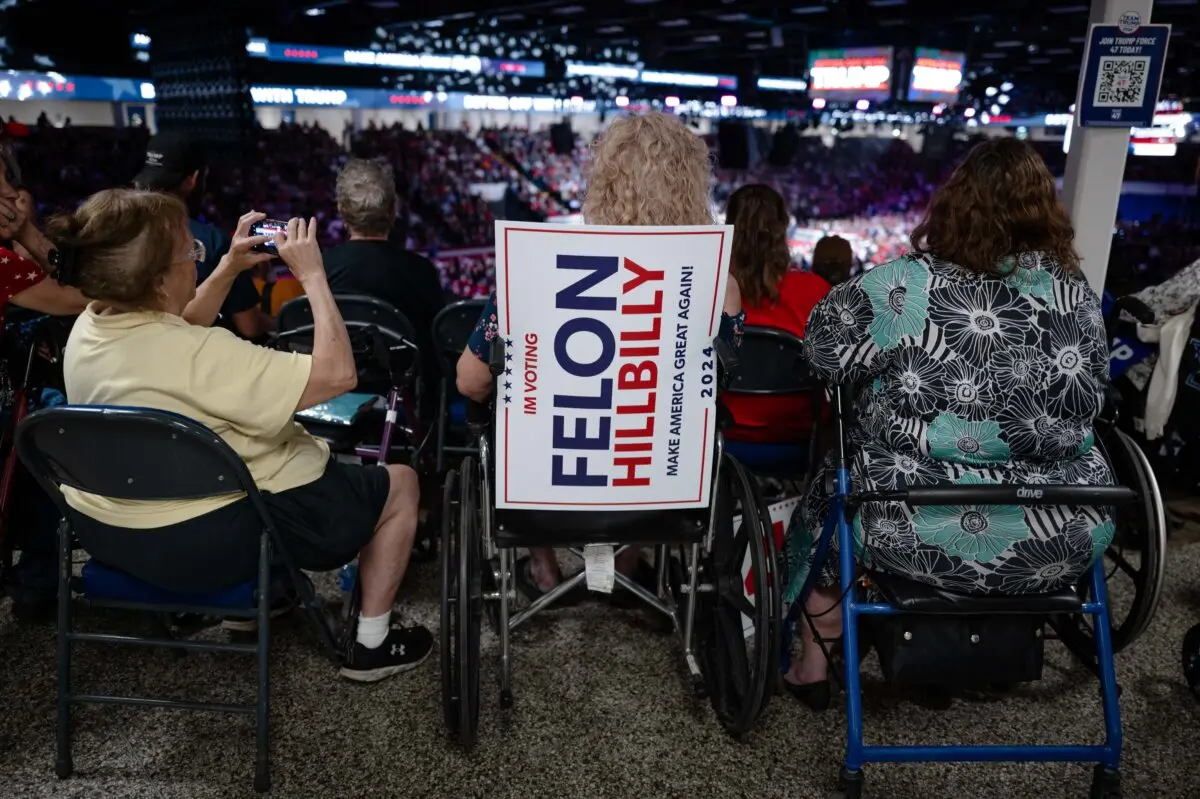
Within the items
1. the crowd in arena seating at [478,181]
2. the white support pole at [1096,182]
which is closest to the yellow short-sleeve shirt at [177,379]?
the crowd in arena seating at [478,181]

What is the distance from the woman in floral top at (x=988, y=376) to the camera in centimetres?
169

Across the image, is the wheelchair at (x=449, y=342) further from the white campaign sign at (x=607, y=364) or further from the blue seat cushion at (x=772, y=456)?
the white campaign sign at (x=607, y=364)

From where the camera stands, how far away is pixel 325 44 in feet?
39.9

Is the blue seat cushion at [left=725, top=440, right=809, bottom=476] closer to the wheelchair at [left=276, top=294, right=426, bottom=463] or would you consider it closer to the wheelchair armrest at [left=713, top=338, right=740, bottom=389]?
the wheelchair armrest at [left=713, top=338, right=740, bottom=389]

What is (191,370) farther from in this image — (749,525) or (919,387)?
(919,387)

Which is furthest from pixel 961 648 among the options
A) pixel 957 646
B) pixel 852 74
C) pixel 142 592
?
pixel 852 74

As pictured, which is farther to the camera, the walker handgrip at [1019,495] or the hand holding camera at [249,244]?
the hand holding camera at [249,244]

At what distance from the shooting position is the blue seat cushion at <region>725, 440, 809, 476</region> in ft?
8.52

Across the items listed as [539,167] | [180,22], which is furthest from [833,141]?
[180,22]

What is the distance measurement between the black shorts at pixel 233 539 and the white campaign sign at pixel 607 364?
1.35ft

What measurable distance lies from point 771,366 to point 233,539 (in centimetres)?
148

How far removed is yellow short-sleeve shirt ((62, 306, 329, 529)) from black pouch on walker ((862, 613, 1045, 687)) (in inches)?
53.3

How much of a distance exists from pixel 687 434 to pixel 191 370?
100 centimetres

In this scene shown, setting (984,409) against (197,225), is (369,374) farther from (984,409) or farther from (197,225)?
(984,409)
